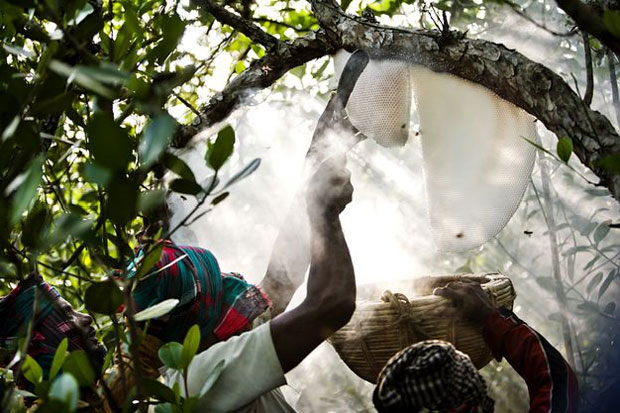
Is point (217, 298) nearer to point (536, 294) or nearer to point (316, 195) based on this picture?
point (316, 195)

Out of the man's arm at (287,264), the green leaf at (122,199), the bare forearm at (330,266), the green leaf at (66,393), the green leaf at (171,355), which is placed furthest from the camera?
the man's arm at (287,264)

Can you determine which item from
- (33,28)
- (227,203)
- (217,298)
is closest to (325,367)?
(227,203)

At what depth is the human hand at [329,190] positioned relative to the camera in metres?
1.70

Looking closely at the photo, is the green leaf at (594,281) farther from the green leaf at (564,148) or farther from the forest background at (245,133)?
the green leaf at (564,148)

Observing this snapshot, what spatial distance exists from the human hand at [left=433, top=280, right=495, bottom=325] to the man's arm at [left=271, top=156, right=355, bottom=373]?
0.23 metres

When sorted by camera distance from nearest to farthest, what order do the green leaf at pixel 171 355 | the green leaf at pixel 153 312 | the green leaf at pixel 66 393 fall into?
1. the green leaf at pixel 66 393
2. the green leaf at pixel 153 312
3. the green leaf at pixel 171 355

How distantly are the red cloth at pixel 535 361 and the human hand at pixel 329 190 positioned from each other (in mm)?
440

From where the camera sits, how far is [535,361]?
1.77m

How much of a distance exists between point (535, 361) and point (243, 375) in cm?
69

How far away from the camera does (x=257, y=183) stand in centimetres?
265

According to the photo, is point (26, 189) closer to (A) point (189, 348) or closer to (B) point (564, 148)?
(A) point (189, 348)

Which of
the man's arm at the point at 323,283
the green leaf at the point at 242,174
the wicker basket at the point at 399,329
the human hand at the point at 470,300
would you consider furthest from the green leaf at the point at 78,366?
the human hand at the point at 470,300

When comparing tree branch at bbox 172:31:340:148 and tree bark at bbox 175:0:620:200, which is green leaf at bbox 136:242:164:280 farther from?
tree branch at bbox 172:31:340:148

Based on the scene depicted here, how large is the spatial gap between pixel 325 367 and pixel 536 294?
3.18 feet
